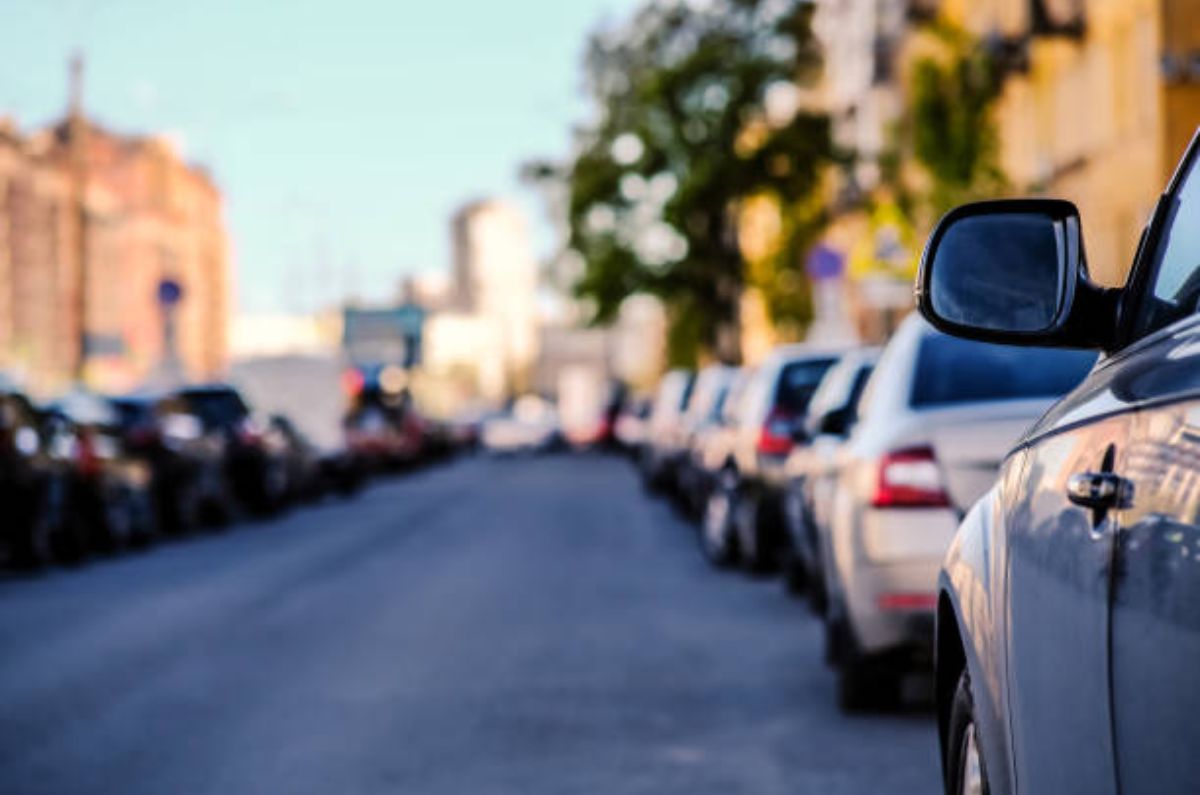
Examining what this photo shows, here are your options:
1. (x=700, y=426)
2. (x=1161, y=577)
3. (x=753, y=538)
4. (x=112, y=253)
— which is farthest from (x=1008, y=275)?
(x=112, y=253)

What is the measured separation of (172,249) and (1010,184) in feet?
382

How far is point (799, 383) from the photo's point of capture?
19047 mm

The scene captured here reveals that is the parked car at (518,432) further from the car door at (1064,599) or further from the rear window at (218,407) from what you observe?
the car door at (1064,599)

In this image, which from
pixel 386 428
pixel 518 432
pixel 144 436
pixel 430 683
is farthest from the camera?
pixel 518 432

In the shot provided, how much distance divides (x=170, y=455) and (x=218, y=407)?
4.84m

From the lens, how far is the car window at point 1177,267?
362 cm

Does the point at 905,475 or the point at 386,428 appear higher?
the point at 905,475

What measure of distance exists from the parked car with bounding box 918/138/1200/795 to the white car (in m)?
4.70

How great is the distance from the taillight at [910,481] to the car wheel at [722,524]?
1017cm

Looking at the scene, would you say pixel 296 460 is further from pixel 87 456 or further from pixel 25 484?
pixel 25 484

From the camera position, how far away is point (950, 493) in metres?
9.44

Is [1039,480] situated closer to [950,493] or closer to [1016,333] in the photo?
[1016,333]

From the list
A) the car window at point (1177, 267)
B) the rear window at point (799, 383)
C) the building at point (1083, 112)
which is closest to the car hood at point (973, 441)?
the car window at point (1177, 267)

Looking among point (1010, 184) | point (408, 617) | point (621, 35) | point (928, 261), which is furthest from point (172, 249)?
point (928, 261)
